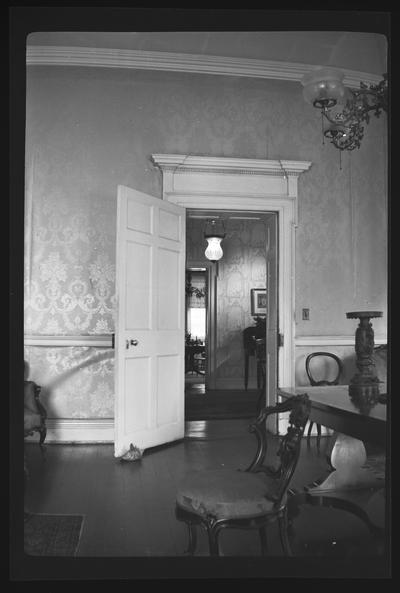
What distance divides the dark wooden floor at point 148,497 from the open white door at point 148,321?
286 millimetres

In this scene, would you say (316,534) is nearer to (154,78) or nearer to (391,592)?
(391,592)

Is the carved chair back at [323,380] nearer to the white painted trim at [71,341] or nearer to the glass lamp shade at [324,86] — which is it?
the white painted trim at [71,341]

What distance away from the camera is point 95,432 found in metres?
5.67

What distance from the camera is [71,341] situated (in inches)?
224

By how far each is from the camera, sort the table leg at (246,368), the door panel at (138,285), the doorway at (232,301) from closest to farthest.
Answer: the door panel at (138,285) → the table leg at (246,368) → the doorway at (232,301)

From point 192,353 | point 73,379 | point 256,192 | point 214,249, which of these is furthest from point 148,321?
point 192,353

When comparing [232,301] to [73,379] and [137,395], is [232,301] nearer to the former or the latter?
[73,379]

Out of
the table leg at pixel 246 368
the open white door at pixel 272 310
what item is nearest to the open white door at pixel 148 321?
the open white door at pixel 272 310

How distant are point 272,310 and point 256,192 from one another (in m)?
1.28

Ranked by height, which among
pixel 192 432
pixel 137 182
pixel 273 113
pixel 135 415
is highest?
pixel 273 113

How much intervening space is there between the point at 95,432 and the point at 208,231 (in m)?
5.57

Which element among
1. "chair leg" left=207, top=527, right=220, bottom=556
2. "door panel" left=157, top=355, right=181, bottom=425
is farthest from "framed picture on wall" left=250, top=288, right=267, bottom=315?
"chair leg" left=207, top=527, right=220, bottom=556

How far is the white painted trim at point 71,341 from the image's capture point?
5.67m

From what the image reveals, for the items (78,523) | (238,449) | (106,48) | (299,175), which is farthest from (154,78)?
(78,523)
